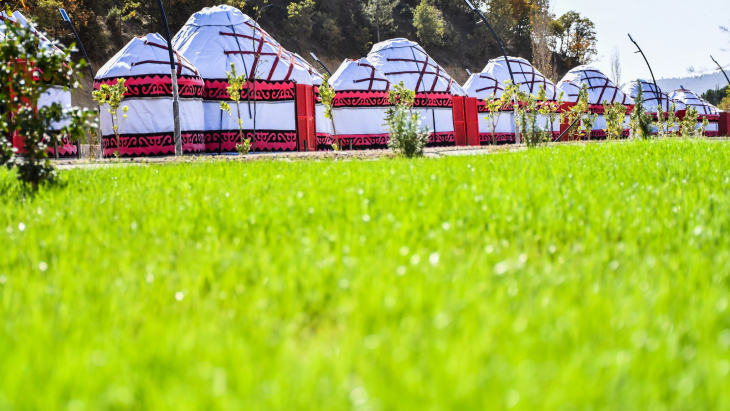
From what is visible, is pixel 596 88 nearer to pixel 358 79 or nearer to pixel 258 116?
pixel 358 79

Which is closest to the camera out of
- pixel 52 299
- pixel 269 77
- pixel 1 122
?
pixel 52 299

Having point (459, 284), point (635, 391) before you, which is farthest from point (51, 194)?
point (635, 391)

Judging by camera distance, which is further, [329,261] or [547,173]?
[547,173]

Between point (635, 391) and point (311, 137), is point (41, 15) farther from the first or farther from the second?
point (635, 391)

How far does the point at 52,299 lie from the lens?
8.06 ft

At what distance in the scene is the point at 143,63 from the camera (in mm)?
21422

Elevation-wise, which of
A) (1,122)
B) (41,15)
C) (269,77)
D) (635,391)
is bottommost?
(635,391)

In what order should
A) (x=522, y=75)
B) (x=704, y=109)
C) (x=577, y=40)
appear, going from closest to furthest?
1. (x=522, y=75)
2. (x=704, y=109)
3. (x=577, y=40)

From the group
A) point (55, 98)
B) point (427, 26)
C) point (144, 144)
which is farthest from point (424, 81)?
point (427, 26)

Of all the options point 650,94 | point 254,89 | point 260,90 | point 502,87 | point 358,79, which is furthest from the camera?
point 650,94

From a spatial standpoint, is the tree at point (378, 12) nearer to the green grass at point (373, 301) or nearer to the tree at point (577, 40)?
the tree at point (577, 40)

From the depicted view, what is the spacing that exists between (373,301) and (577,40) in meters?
85.2

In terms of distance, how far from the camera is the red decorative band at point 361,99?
2711cm

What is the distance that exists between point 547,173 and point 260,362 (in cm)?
481
